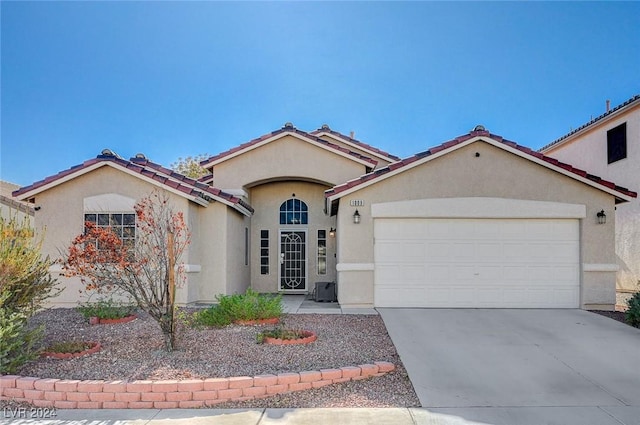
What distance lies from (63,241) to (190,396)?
8875 millimetres

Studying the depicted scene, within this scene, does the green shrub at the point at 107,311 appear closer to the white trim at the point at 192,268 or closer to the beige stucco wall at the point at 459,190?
the white trim at the point at 192,268

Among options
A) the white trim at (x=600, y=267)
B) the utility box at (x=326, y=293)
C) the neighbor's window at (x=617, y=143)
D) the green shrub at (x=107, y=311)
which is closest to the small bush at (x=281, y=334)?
the green shrub at (x=107, y=311)

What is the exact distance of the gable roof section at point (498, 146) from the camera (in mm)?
12008

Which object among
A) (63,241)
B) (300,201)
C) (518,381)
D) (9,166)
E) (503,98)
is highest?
(503,98)

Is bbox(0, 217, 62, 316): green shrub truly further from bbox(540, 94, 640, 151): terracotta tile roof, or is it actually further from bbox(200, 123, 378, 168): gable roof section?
bbox(540, 94, 640, 151): terracotta tile roof

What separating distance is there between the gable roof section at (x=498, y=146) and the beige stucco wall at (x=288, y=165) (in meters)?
3.64

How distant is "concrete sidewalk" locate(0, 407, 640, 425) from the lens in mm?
5359

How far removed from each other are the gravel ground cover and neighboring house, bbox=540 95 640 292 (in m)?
11.3

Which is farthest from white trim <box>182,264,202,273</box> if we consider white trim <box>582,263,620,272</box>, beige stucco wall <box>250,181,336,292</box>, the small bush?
white trim <box>582,263,620,272</box>

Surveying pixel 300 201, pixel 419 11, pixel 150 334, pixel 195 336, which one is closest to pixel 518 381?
pixel 195 336

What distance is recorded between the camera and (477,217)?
12188 millimetres

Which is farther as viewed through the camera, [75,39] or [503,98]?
[503,98]

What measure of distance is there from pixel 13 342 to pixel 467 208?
1028 cm

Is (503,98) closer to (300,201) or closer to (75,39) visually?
(300,201)
